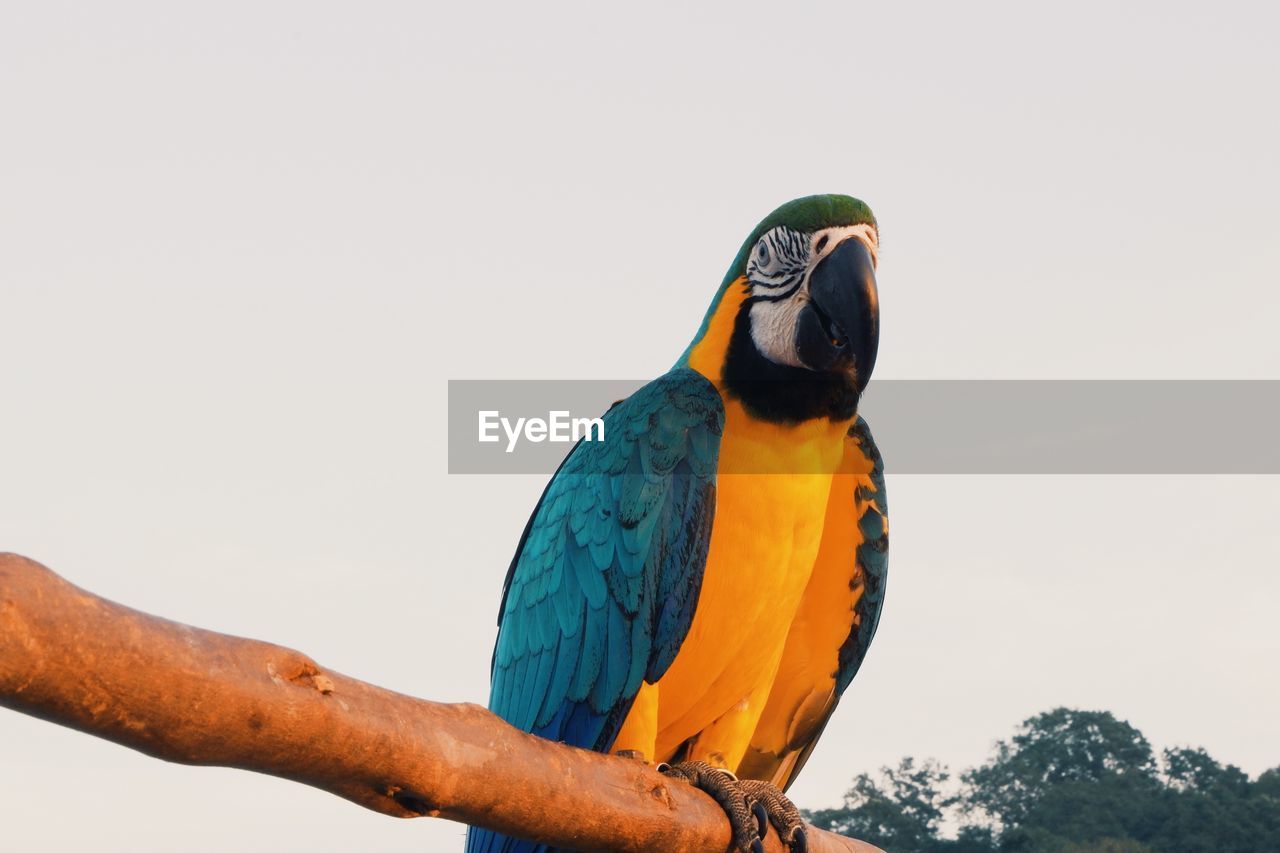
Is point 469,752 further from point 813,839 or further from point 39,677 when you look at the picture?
point 813,839

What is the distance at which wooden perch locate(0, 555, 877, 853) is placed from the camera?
8.00 feet

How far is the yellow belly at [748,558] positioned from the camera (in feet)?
15.3

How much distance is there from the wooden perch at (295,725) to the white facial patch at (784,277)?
1.54 m

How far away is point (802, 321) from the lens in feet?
15.2

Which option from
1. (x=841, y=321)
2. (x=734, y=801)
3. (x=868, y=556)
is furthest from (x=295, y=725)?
(x=868, y=556)

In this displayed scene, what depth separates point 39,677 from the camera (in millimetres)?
2418

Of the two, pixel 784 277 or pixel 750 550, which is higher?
pixel 784 277

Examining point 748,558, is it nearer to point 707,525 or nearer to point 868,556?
point 707,525

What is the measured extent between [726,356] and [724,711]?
3.83ft

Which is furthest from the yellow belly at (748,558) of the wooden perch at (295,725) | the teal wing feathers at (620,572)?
the wooden perch at (295,725)

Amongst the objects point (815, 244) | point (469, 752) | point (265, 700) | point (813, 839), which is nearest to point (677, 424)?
point (815, 244)

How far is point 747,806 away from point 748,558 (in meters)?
0.86

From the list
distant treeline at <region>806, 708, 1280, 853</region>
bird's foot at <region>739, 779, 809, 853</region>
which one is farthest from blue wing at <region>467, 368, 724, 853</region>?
distant treeline at <region>806, 708, 1280, 853</region>

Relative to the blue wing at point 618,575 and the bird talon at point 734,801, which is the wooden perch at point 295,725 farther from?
the blue wing at point 618,575
